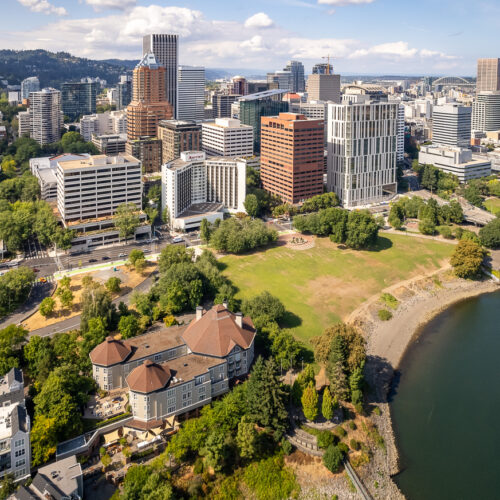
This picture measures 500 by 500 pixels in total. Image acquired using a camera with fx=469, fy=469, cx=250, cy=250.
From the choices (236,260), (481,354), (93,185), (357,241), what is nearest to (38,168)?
(93,185)

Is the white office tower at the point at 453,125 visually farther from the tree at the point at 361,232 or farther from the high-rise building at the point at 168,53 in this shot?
the high-rise building at the point at 168,53

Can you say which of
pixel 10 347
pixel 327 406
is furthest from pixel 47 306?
pixel 327 406

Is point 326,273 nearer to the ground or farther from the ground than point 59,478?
farther from the ground

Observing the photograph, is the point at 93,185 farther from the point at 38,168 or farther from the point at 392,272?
the point at 392,272

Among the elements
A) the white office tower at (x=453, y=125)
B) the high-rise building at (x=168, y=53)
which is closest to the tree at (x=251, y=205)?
the white office tower at (x=453, y=125)

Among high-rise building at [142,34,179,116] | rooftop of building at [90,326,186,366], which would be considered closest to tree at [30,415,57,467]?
rooftop of building at [90,326,186,366]

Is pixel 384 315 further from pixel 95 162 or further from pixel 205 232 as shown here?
pixel 95 162

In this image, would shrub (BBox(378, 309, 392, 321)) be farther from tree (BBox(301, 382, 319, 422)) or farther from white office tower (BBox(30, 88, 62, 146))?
white office tower (BBox(30, 88, 62, 146))
